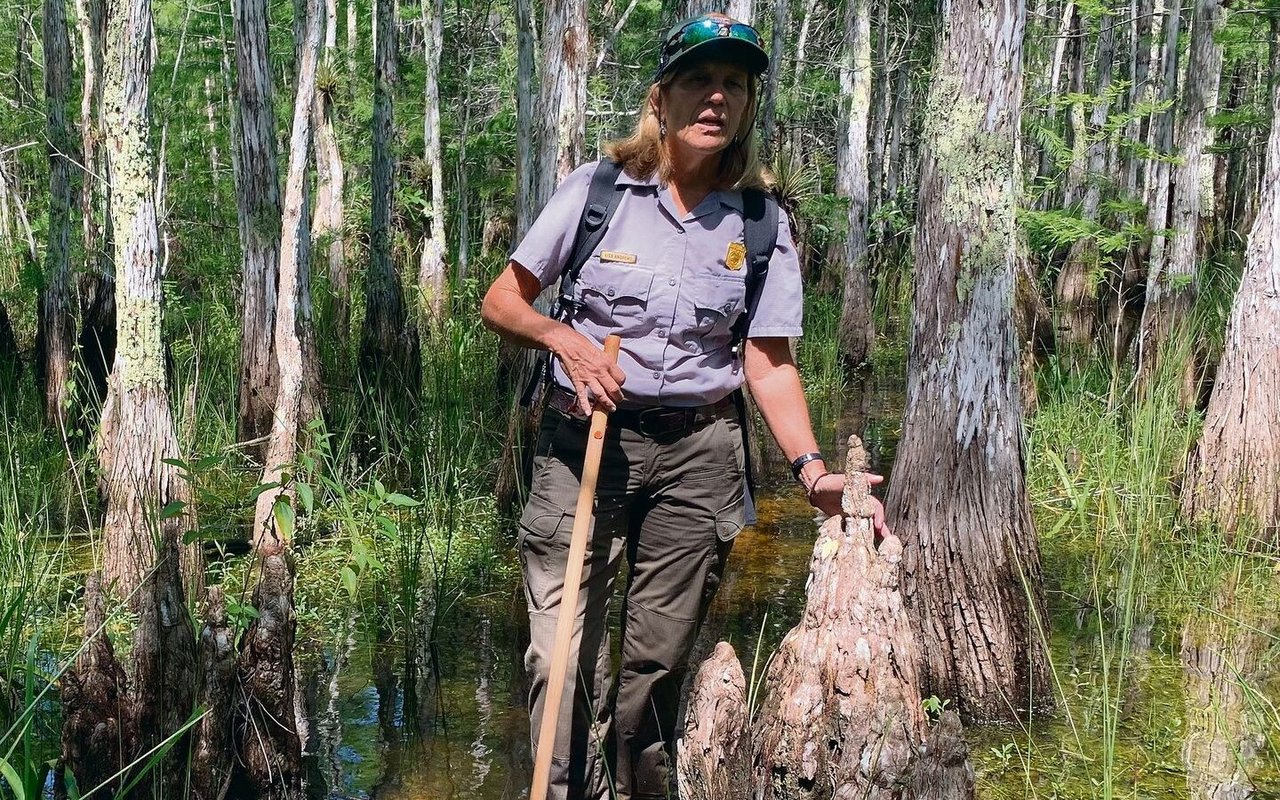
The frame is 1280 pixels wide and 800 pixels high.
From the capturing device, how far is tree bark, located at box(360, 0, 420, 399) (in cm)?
829

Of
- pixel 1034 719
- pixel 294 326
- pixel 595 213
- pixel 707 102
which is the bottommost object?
pixel 1034 719

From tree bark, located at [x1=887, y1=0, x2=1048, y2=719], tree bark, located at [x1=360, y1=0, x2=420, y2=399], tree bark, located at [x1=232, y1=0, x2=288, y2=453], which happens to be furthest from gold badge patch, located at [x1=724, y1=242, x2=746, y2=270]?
tree bark, located at [x1=232, y1=0, x2=288, y2=453]

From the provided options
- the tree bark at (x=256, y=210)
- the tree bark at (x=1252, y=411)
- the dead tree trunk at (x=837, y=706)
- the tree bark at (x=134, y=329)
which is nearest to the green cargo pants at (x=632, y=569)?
the dead tree trunk at (x=837, y=706)

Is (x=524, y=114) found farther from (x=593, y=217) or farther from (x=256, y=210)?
(x=593, y=217)

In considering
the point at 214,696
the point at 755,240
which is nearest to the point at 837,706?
the point at 755,240

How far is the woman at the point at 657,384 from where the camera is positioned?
9.53 feet

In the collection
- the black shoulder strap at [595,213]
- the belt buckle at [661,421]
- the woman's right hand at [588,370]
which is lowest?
the belt buckle at [661,421]

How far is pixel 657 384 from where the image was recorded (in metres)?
2.96

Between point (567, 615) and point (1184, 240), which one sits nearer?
point (567, 615)

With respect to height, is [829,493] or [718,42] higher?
[718,42]

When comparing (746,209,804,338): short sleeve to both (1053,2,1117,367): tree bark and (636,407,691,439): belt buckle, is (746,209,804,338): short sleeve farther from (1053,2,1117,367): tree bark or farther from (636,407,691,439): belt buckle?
(1053,2,1117,367): tree bark

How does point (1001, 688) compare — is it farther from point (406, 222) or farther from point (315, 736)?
point (406, 222)

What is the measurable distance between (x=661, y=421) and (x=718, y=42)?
990mm

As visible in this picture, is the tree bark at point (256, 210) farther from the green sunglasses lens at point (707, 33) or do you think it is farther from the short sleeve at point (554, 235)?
the green sunglasses lens at point (707, 33)
